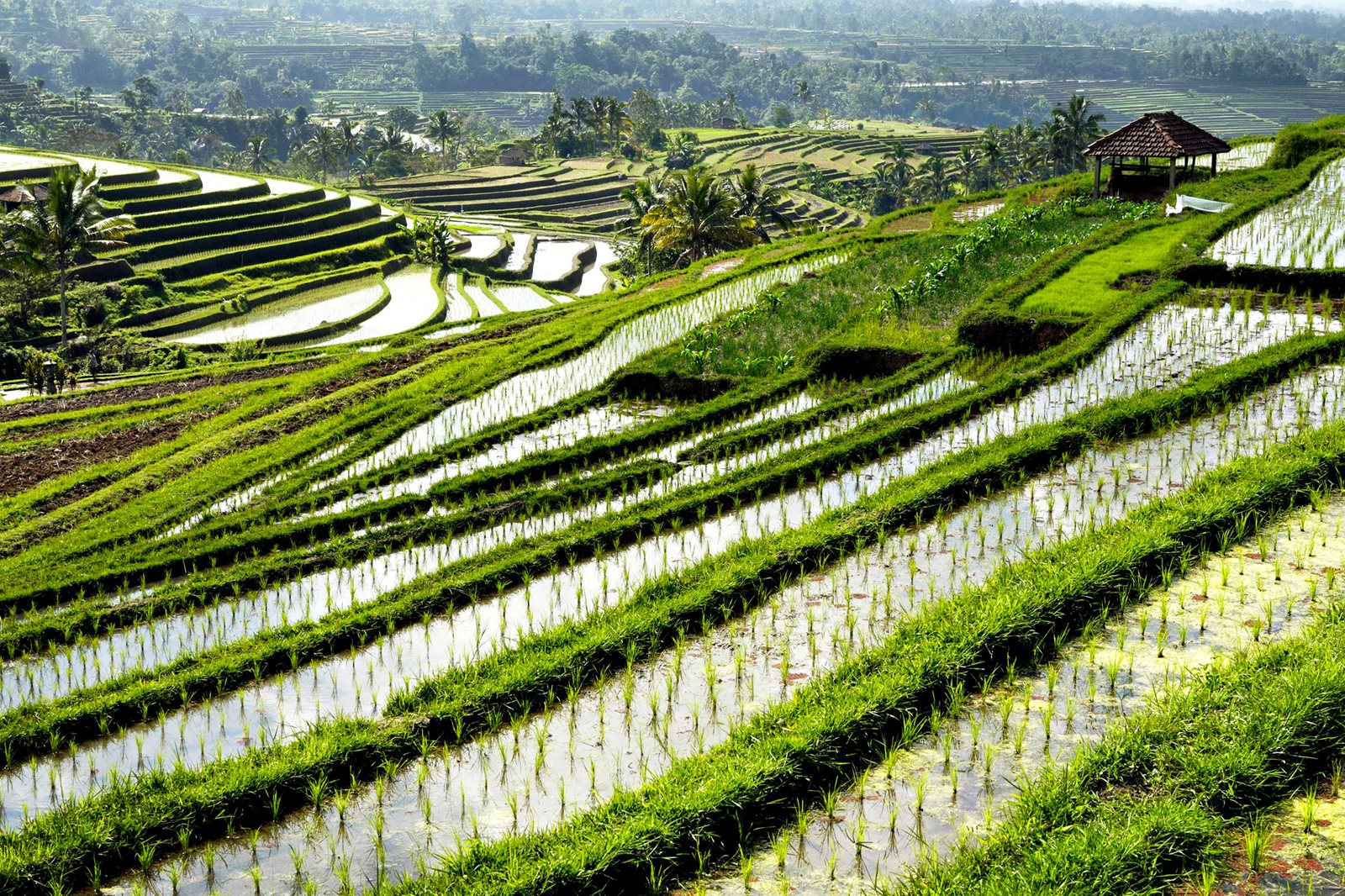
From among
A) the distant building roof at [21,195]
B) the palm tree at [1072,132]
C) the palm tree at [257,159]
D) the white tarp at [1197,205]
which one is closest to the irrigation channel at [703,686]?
the white tarp at [1197,205]

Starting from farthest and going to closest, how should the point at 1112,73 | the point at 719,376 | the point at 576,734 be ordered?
the point at 1112,73 < the point at 719,376 < the point at 576,734

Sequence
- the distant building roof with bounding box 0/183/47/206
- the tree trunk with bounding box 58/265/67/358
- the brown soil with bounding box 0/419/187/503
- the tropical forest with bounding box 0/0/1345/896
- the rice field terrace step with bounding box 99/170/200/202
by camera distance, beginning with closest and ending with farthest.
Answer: the tropical forest with bounding box 0/0/1345/896 → the brown soil with bounding box 0/419/187/503 → the tree trunk with bounding box 58/265/67/358 → the distant building roof with bounding box 0/183/47/206 → the rice field terrace step with bounding box 99/170/200/202

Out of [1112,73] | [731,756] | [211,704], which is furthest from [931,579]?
[1112,73]

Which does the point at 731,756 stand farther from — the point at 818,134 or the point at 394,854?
the point at 818,134

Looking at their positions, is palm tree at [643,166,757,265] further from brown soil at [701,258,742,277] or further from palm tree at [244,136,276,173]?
palm tree at [244,136,276,173]

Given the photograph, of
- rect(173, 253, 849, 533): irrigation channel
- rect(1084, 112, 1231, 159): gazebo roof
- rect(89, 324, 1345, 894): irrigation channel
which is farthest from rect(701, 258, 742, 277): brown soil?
rect(89, 324, 1345, 894): irrigation channel

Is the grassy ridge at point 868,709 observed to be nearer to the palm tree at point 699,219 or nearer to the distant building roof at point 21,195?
the palm tree at point 699,219
